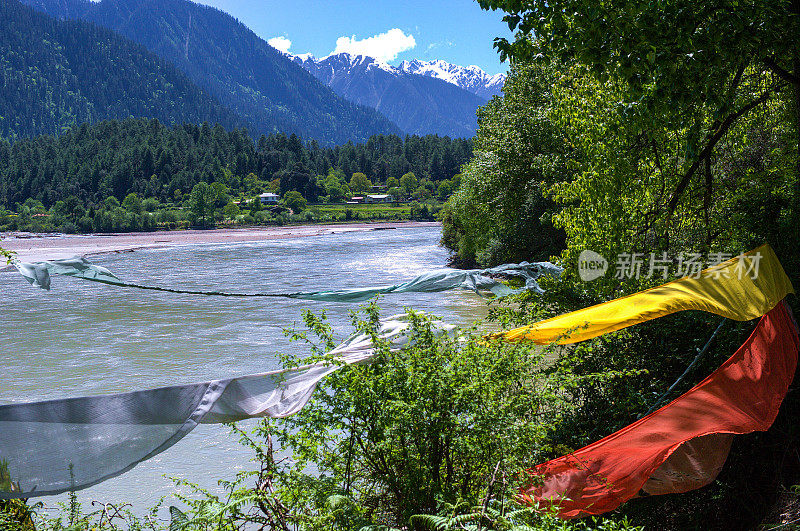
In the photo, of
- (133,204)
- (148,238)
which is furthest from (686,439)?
(133,204)

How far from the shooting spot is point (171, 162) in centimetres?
13638

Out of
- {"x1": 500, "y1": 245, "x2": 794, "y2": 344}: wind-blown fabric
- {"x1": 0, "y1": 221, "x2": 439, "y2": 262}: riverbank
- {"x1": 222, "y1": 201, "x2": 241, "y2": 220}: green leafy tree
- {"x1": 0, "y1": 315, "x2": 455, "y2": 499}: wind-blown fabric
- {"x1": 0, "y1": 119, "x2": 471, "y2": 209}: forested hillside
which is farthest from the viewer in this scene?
{"x1": 0, "y1": 119, "x2": 471, "y2": 209}: forested hillside

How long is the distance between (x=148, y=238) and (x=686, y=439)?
78.7 metres

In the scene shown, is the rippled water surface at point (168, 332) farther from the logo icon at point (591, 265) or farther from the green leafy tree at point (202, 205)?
the green leafy tree at point (202, 205)

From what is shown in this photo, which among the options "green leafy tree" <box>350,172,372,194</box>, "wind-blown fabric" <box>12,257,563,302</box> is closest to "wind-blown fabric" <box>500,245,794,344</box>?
"wind-blown fabric" <box>12,257,563,302</box>

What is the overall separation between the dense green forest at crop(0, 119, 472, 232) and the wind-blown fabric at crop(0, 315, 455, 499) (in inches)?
3644

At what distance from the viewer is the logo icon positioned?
28.8 feet

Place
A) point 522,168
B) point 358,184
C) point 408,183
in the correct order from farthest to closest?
point 358,184, point 408,183, point 522,168

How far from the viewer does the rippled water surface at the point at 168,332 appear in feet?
35.1

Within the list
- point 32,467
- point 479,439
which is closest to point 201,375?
point 32,467

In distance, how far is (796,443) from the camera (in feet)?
18.8

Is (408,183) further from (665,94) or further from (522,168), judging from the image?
(665,94)

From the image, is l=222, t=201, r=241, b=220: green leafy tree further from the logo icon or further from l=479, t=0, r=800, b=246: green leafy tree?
l=479, t=0, r=800, b=246: green leafy tree

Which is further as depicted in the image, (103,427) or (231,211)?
(231,211)
